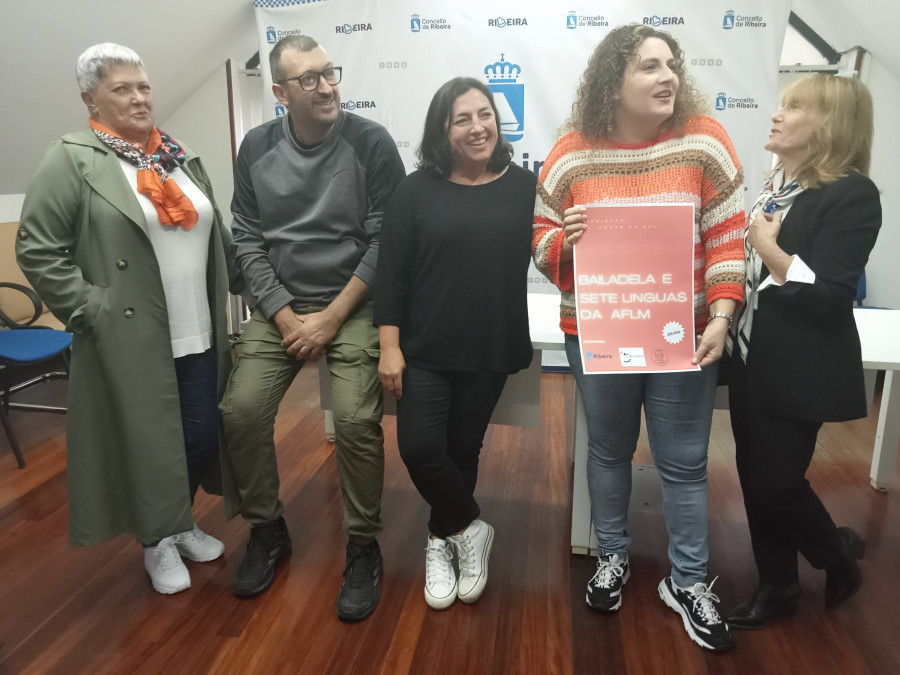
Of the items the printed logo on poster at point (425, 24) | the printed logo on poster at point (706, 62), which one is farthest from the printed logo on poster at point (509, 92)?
the printed logo on poster at point (706, 62)

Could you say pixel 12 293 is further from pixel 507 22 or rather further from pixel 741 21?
pixel 741 21

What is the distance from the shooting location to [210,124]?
180 inches

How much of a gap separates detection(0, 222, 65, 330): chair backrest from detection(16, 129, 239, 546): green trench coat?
1.98 metres

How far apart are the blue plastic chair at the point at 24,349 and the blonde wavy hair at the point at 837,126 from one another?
116 inches

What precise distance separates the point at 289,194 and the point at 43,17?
6.20 feet

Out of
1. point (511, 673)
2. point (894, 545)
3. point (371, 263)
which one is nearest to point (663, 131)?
point (371, 263)

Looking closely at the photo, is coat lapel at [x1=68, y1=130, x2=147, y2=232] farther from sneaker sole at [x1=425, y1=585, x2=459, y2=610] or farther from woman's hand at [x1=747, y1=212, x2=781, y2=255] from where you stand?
woman's hand at [x1=747, y1=212, x2=781, y2=255]

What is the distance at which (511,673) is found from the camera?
1.55 m

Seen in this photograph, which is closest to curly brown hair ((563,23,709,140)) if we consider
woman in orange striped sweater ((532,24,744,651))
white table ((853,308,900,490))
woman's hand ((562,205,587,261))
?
woman in orange striped sweater ((532,24,744,651))

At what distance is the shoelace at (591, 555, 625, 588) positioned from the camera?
177 cm

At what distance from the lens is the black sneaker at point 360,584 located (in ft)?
5.72

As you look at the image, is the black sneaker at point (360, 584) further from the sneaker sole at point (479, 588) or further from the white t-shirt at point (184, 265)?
the white t-shirt at point (184, 265)

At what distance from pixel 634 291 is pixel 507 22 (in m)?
2.78

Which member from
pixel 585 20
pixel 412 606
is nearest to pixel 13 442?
pixel 412 606
